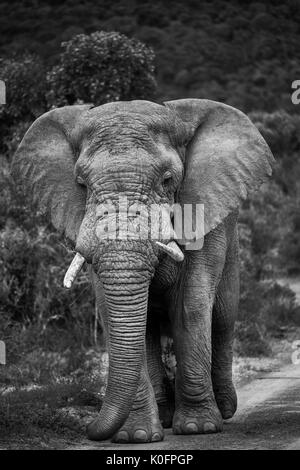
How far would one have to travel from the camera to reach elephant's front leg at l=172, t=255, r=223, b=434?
7648 mm

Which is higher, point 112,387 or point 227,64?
point 112,387

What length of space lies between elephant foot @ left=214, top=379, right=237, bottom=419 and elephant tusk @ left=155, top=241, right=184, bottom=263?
4.91 feet

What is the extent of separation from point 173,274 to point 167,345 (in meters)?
1.16

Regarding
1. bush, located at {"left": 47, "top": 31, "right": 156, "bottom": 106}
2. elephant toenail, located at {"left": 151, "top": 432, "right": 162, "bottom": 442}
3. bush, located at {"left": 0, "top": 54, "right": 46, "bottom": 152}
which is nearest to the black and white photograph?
elephant toenail, located at {"left": 151, "top": 432, "right": 162, "bottom": 442}

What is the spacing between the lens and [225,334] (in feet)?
28.2

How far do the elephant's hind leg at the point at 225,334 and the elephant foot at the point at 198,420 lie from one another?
28.4 inches

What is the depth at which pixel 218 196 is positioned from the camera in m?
7.81

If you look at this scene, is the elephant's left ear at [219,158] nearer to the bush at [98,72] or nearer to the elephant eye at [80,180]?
the elephant eye at [80,180]

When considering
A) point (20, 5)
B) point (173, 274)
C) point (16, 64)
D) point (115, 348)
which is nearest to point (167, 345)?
point (173, 274)

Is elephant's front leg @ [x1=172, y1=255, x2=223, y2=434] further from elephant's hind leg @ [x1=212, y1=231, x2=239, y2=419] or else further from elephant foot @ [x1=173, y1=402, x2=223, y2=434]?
elephant's hind leg @ [x1=212, y1=231, x2=239, y2=419]

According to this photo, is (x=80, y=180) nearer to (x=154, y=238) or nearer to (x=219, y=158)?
(x=154, y=238)

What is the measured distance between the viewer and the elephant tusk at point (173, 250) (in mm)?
7121

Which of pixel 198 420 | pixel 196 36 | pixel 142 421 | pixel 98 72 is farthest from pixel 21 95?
pixel 142 421
